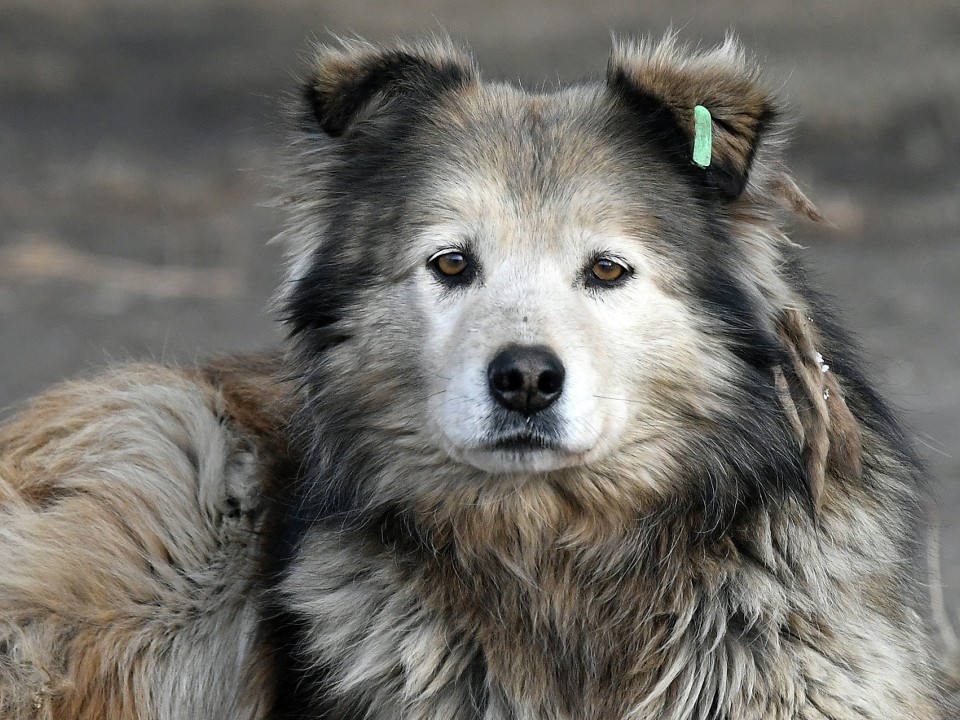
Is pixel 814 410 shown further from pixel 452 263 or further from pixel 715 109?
pixel 452 263

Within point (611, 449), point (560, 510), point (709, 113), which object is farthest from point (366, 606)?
point (709, 113)

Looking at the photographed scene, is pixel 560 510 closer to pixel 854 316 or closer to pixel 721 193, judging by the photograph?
pixel 721 193

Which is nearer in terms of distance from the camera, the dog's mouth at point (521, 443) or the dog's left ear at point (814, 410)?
the dog's mouth at point (521, 443)

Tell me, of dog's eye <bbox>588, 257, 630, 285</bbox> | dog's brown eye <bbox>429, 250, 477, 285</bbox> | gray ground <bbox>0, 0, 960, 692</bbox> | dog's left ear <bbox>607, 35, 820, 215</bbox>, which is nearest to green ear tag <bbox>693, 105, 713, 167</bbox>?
dog's left ear <bbox>607, 35, 820, 215</bbox>

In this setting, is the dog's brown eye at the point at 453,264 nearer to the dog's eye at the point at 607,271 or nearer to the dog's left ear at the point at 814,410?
the dog's eye at the point at 607,271

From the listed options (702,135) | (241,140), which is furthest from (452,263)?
(241,140)

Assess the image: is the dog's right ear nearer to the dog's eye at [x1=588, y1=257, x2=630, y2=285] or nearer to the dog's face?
the dog's face

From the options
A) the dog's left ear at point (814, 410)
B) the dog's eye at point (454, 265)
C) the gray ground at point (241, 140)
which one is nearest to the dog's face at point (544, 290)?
the dog's eye at point (454, 265)

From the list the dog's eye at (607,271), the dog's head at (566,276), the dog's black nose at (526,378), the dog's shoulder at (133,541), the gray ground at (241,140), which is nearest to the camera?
the dog's black nose at (526,378)

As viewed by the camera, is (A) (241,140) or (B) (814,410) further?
(A) (241,140)
